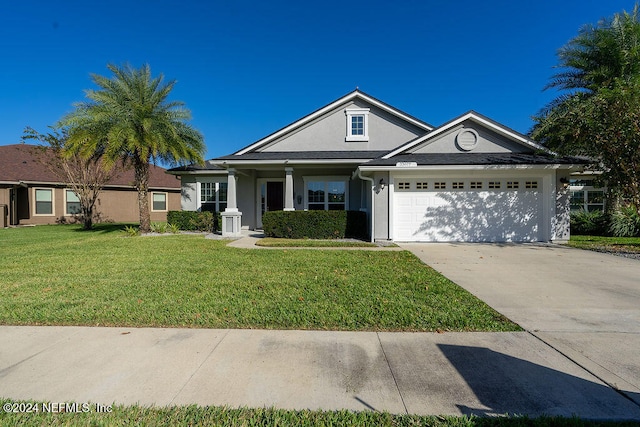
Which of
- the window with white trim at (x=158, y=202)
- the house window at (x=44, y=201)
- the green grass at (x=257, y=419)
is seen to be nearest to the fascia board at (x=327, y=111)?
the green grass at (x=257, y=419)

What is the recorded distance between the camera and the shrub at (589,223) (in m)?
13.7

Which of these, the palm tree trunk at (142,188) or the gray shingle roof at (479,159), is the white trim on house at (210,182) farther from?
the gray shingle roof at (479,159)

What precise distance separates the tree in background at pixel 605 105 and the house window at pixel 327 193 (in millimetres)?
8203

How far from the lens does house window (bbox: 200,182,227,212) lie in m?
16.3

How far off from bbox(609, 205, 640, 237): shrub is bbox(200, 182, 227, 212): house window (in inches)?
720

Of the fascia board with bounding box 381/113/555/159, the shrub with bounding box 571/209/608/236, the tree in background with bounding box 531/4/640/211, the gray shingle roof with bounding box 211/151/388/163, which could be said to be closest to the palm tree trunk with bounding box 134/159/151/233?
the gray shingle roof with bounding box 211/151/388/163

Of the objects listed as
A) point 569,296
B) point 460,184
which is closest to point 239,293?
point 569,296

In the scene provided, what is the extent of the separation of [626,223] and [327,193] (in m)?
13.0

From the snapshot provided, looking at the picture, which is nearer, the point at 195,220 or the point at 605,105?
the point at 605,105

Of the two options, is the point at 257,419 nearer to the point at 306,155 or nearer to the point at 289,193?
the point at 289,193

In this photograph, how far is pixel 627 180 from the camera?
938 centimetres

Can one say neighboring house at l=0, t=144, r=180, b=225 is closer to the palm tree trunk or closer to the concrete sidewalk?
the palm tree trunk

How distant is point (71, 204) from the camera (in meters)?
21.8

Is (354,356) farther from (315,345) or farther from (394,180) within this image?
(394,180)
